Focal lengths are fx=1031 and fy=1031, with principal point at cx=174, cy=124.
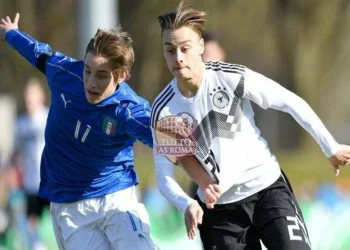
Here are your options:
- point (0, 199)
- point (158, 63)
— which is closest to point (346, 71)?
point (158, 63)

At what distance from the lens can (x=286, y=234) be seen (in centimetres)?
571

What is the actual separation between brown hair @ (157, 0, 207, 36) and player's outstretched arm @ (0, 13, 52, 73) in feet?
3.62

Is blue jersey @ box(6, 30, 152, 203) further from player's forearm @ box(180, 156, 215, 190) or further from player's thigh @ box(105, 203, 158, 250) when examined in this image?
player's forearm @ box(180, 156, 215, 190)

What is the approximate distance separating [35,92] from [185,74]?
5.56 m

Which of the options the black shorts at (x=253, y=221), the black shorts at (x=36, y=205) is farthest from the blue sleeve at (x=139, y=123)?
the black shorts at (x=36, y=205)

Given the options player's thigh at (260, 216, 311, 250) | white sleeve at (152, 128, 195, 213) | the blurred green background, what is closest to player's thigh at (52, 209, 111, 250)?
white sleeve at (152, 128, 195, 213)

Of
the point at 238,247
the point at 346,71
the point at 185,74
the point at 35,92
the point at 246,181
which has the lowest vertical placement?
the point at 238,247

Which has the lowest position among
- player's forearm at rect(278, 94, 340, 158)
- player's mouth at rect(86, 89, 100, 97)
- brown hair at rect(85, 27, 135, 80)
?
player's forearm at rect(278, 94, 340, 158)

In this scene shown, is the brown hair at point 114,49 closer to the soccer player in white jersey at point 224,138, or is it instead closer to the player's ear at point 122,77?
the player's ear at point 122,77

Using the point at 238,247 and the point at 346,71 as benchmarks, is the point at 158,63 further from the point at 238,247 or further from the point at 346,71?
the point at 238,247

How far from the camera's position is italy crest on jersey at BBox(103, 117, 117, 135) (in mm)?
6027

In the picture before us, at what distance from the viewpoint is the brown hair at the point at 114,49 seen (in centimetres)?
598

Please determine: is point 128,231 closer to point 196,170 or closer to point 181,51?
point 196,170

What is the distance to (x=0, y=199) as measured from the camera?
42.0 ft
